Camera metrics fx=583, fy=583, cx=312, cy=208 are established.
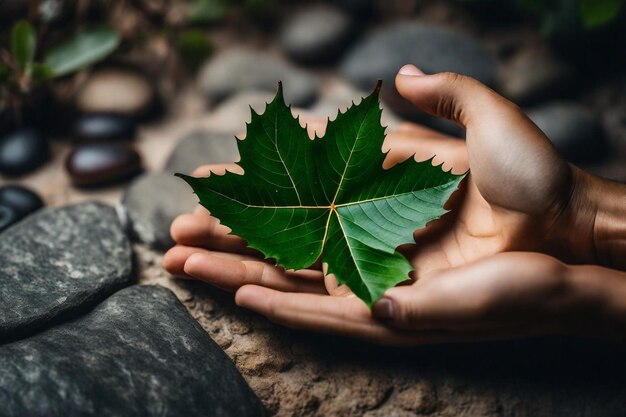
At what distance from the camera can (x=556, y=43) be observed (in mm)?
2053

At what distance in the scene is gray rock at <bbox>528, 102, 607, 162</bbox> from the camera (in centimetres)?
183

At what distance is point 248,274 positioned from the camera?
129cm

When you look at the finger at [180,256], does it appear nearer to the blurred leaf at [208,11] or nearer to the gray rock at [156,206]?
the gray rock at [156,206]

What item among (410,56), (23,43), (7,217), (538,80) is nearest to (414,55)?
(410,56)

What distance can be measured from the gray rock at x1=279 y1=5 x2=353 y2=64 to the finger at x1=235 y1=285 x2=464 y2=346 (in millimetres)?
1229

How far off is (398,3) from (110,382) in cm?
179

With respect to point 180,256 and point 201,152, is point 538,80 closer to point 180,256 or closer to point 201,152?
point 201,152

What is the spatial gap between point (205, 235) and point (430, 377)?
604 millimetres

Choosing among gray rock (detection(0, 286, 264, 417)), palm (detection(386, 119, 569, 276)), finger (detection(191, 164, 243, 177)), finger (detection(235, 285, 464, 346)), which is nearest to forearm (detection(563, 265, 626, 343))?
palm (detection(386, 119, 569, 276))

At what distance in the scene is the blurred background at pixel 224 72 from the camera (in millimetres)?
1814

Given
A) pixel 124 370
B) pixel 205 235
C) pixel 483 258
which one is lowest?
pixel 124 370

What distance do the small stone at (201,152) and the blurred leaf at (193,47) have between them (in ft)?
1.55

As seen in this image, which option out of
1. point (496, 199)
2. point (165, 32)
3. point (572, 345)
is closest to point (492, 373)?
point (572, 345)

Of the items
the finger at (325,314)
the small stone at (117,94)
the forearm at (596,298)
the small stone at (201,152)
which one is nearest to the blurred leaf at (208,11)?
the small stone at (117,94)
